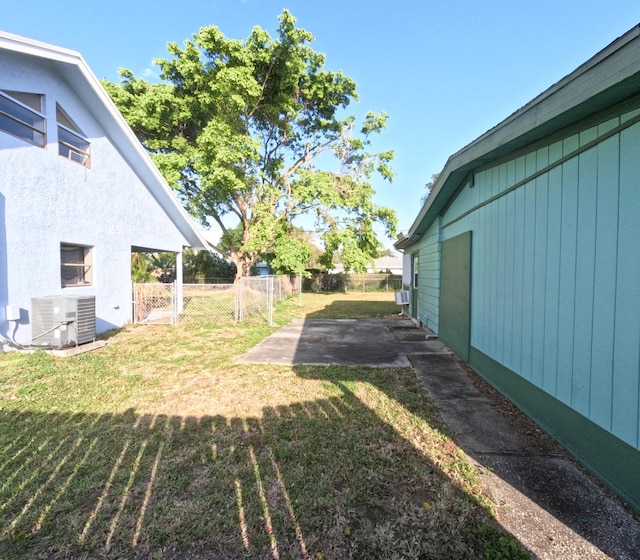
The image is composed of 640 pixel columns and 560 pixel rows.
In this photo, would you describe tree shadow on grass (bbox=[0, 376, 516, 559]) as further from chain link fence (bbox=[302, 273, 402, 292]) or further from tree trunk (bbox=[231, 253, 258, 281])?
chain link fence (bbox=[302, 273, 402, 292])

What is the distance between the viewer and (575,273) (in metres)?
2.81

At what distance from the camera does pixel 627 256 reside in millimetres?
2254

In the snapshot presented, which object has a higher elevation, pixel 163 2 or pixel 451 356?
pixel 163 2

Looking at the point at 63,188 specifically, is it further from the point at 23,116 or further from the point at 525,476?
the point at 525,476

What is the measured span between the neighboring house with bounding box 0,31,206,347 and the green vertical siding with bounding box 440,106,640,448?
8255 mm

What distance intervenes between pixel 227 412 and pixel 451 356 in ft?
14.7

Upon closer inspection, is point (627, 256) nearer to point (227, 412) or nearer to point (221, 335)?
point (227, 412)

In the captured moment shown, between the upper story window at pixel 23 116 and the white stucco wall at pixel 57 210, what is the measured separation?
4.9 inches

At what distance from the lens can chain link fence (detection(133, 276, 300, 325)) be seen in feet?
31.6

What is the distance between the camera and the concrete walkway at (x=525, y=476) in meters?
1.86

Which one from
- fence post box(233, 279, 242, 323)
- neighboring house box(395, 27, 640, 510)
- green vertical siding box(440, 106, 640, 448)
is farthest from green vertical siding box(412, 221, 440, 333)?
fence post box(233, 279, 242, 323)

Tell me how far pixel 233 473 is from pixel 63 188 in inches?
291

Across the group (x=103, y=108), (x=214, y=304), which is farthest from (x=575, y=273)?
(x=214, y=304)

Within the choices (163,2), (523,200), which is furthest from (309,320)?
(163,2)
